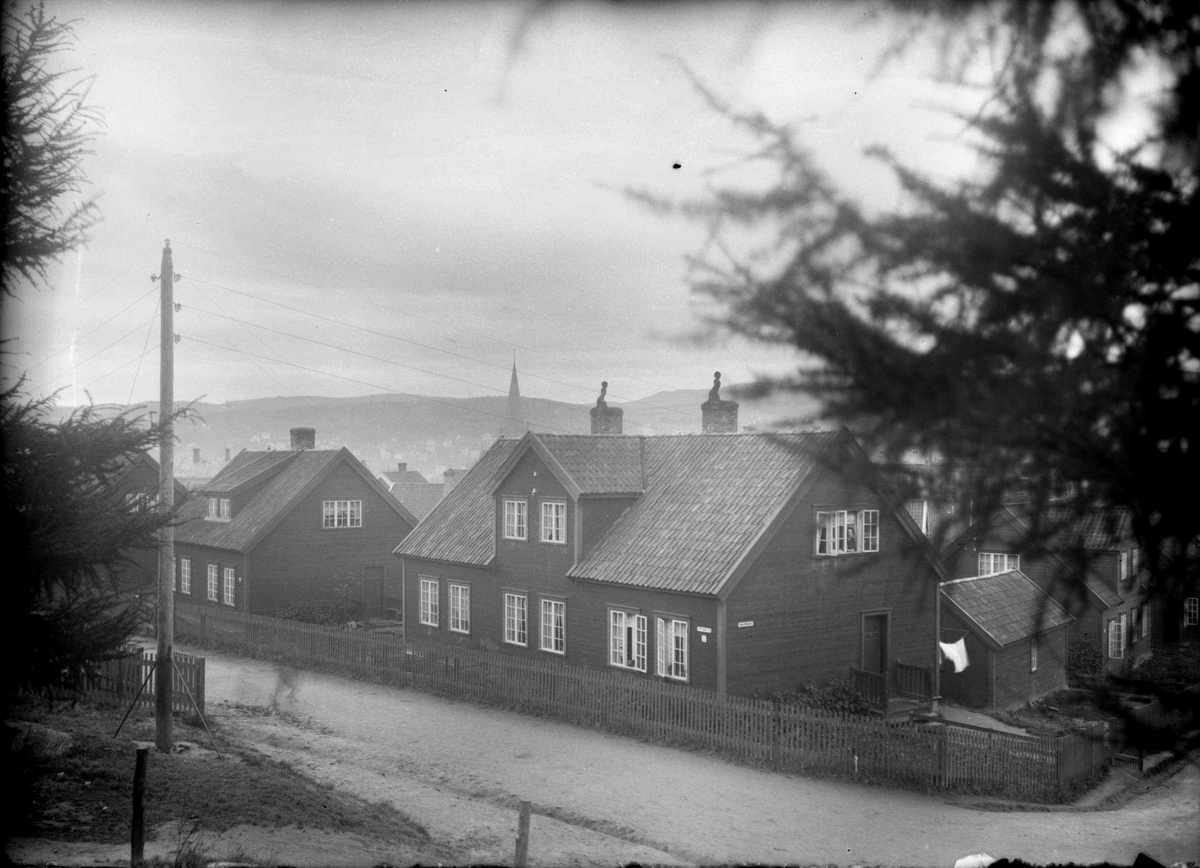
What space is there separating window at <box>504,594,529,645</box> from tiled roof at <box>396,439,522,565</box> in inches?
65.9

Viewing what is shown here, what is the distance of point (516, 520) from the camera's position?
89.2 feet

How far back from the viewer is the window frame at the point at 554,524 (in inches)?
1014

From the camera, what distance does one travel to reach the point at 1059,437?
139 inches

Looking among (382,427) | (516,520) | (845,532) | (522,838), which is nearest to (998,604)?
(845,532)

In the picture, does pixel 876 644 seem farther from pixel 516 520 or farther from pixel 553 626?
pixel 516 520

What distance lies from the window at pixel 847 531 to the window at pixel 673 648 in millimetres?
4151

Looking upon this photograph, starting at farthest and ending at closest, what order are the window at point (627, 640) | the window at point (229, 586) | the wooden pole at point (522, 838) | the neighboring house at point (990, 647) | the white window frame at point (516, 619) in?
the window at point (229, 586) < the white window frame at point (516, 619) < the neighboring house at point (990, 647) < the window at point (627, 640) < the wooden pole at point (522, 838)

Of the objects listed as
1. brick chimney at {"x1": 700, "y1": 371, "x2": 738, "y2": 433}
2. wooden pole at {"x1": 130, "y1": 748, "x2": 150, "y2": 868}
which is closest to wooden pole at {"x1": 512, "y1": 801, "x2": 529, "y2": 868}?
wooden pole at {"x1": 130, "y1": 748, "x2": 150, "y2": 868}

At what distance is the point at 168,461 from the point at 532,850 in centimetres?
1066

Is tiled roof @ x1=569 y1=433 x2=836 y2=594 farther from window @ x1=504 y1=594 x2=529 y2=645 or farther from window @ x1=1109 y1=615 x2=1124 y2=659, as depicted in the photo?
window @ x1=1109 y1=615 x2=1124 y2=659

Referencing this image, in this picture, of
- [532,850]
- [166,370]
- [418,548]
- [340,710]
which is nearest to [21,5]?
[166,370]

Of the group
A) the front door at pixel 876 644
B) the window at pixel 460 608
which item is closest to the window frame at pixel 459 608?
the window at pixel 460 608

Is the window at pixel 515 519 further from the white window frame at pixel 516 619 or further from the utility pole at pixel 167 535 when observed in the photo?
the utility pole at pixel 167 535

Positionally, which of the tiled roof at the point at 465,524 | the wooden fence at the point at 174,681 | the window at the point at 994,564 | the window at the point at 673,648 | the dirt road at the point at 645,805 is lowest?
the dirt road at the point at 645,805
